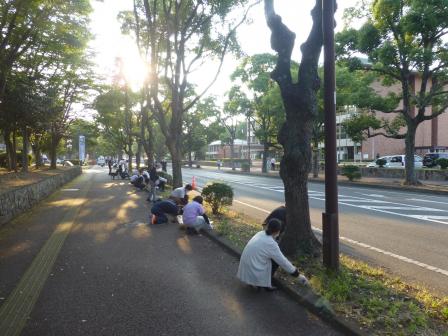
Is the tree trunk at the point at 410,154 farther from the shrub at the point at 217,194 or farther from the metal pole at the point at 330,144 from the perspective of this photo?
the metal pole at the point at 330,144

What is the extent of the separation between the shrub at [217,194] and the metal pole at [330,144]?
18.9 ft

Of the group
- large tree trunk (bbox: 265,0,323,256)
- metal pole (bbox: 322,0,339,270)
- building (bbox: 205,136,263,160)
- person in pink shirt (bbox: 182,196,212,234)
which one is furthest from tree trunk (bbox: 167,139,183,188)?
building (bbox: 205,136,263,160)

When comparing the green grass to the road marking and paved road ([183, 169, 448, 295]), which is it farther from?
the road marking

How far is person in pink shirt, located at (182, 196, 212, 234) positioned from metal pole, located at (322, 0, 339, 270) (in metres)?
4.08

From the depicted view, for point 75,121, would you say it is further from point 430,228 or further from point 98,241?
point 430,228

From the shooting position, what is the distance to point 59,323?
433 cm

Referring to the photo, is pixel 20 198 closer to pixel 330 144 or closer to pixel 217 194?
pixel 217 194

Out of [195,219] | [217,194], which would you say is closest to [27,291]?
[195,219]

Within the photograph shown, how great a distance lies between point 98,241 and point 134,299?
3762mm

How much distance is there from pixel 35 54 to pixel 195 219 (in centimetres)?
1479

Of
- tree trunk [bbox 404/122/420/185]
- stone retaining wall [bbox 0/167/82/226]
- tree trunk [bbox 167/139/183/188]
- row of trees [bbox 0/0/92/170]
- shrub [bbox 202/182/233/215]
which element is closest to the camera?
stone retaining wall [bbox 0/167/82/226]

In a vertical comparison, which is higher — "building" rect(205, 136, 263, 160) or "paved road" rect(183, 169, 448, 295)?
"building" rect(205, 136, 263, 160)

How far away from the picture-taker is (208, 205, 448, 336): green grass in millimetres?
4004

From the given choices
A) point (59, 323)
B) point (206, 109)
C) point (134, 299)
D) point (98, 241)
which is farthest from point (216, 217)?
point (206, 109)
